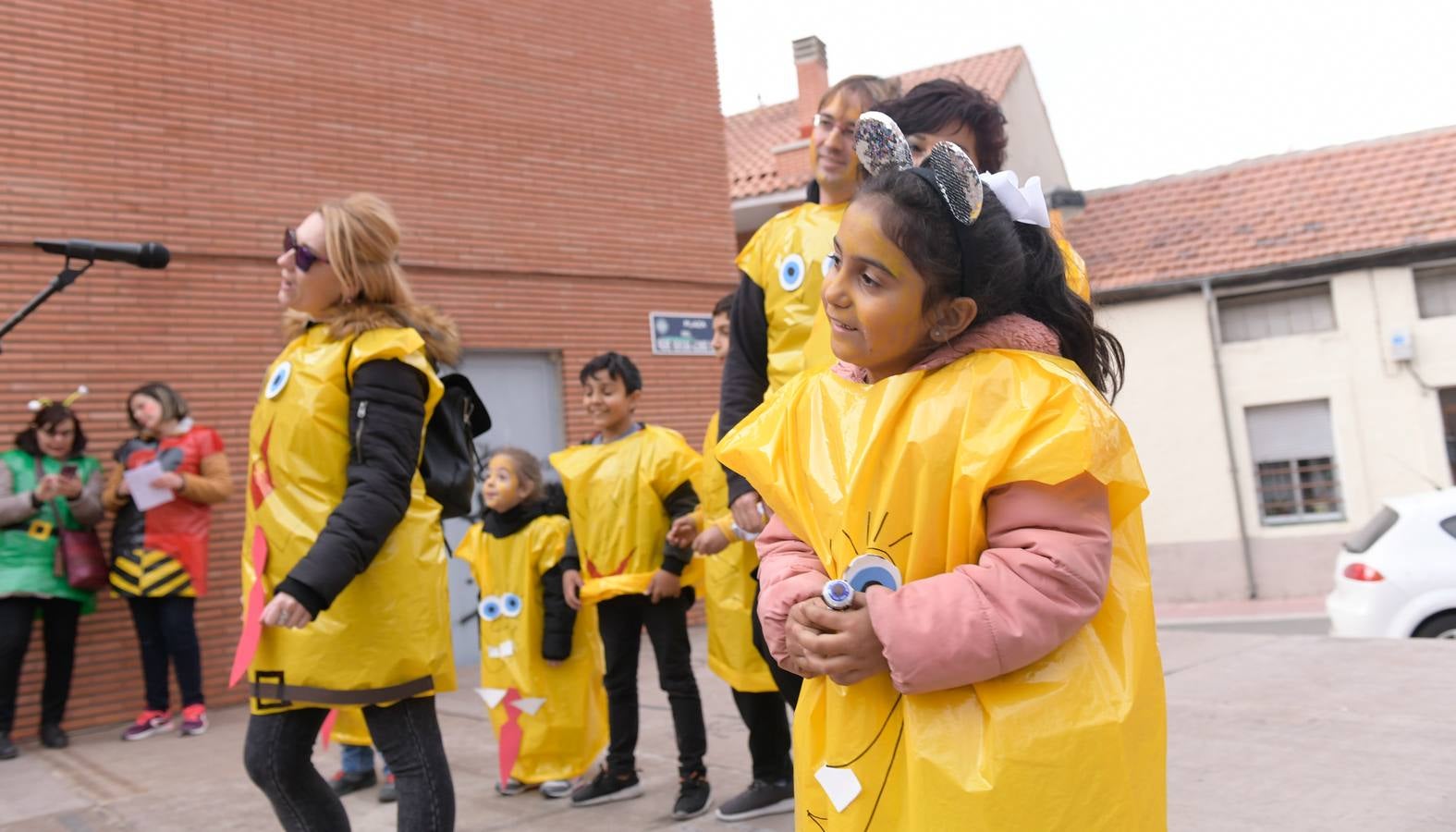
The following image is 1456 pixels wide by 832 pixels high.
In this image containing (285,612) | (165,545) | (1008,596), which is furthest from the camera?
(165,545)

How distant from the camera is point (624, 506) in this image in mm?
4535

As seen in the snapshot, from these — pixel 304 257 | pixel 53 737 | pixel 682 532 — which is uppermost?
pixel 304 257

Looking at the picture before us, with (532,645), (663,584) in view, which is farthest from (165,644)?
(663,584)

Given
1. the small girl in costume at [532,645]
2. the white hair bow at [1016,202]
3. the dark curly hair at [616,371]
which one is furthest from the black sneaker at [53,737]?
the white hair bow at [1016,202]

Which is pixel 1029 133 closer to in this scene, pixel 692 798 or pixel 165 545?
pixel 165 545

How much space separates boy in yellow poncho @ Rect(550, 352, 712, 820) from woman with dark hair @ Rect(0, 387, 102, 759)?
317 cm

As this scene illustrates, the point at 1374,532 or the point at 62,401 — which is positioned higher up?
the point at 62,401

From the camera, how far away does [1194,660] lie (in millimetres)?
6355

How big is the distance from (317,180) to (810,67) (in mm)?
11762

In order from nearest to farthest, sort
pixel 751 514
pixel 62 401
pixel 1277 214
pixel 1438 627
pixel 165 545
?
pixel 751 514 → pixel 165 545 → pixel 62 401 → pixel 1438 627 → pixel 1277 214

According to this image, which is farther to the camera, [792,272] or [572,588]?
[572,588]

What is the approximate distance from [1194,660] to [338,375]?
5243mm

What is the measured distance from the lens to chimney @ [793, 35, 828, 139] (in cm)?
1802

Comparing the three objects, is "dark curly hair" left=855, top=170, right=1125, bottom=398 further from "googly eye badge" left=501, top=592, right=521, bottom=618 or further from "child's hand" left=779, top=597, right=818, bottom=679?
"googly eye badge" left=501, top=592, right=521, bottom=618
